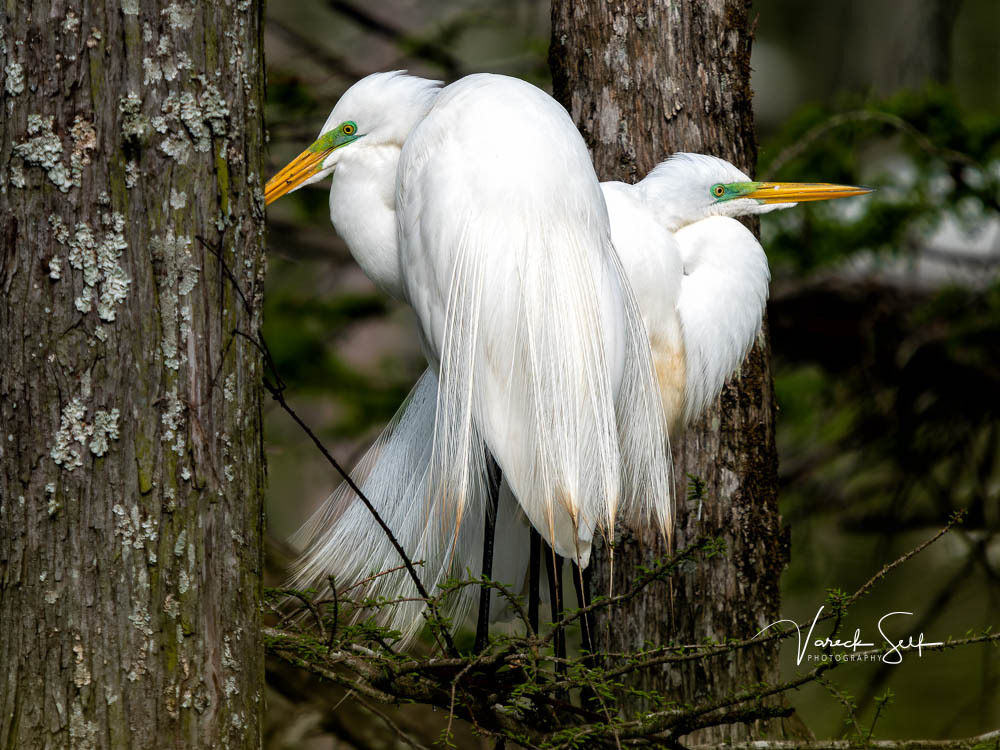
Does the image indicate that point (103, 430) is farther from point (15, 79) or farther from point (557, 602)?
point (557, 602)

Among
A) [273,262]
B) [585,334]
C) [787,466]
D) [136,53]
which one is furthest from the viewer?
[273,262]

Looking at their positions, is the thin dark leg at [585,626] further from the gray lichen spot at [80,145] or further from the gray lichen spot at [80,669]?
the gray lichen spot at [80,145]

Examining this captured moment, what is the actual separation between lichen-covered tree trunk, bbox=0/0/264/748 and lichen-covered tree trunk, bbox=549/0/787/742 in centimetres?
116

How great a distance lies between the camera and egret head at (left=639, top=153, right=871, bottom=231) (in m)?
2.04

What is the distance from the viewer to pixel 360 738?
2.54 meters

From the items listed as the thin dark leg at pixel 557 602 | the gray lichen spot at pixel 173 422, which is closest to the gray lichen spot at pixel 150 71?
the gray lichen spot at pixel 173 422

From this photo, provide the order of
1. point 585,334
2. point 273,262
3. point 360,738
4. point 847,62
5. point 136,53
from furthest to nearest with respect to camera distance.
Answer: point 847,62
point 273,262
point 360,738
point 585,334
point 136,53

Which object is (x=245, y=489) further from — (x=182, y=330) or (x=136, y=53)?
(x=136, y=53)

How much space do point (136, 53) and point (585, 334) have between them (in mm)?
929

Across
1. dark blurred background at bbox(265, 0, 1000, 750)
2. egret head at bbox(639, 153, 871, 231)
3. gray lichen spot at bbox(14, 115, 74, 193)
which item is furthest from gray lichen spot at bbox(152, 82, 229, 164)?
dark blurred background at bbox(265, 0, 1000, 750)

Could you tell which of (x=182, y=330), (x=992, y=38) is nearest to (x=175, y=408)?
(x=182, y=330)

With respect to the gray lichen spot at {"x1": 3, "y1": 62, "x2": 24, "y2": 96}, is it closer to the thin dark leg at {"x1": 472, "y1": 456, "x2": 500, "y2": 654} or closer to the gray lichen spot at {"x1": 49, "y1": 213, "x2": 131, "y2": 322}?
the gray lichen spot at {"x1": 49, "y1": 213, "x2": 131, "y2": 322}

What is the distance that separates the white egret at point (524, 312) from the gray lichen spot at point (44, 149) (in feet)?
2.63

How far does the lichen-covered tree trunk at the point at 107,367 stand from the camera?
1.08 metres
